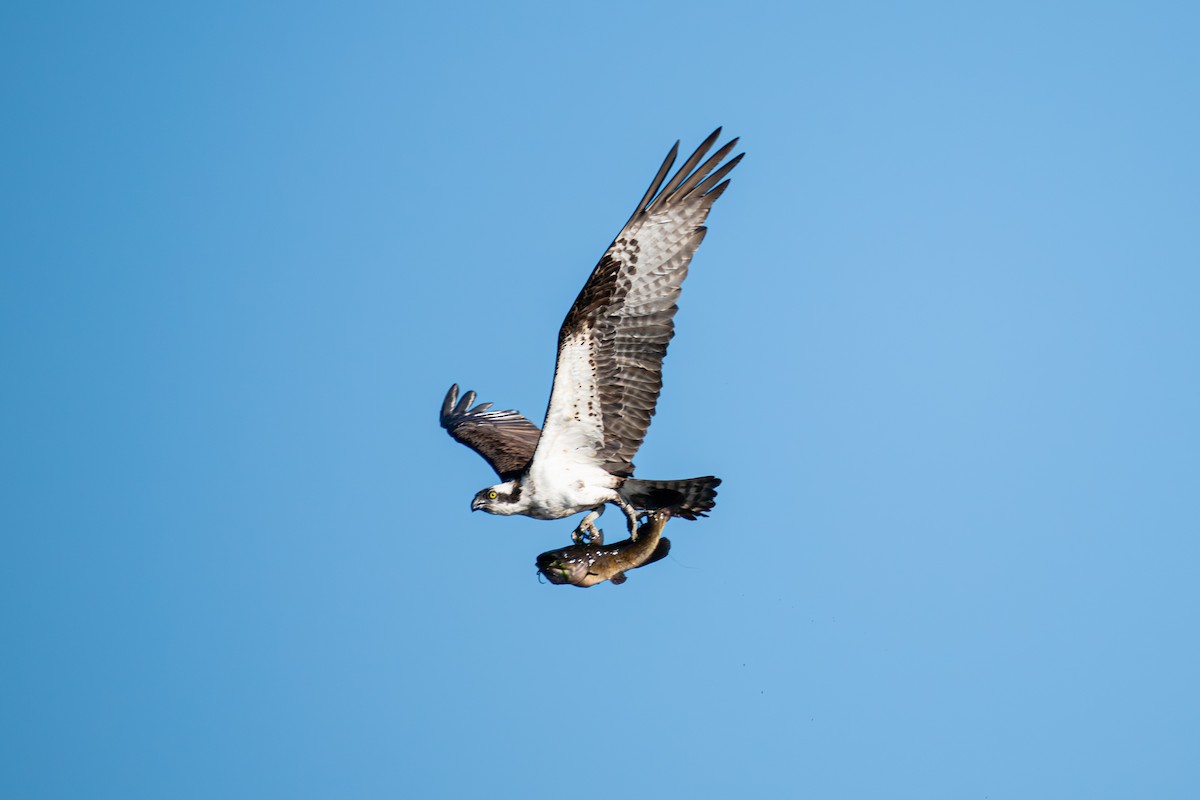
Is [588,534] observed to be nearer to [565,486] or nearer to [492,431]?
[565,486]

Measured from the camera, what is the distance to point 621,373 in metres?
9.76

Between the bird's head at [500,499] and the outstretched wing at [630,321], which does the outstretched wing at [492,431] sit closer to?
the bird's head at [500,499]

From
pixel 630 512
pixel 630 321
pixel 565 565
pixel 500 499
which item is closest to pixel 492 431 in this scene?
pixel 500 499

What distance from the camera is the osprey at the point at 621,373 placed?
31.6ft

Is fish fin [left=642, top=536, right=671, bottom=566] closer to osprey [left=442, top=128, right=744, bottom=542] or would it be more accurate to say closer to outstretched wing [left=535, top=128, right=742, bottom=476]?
osprey [left=442, top=128, right=744, bottom=542]

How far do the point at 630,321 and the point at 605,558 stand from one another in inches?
67.5

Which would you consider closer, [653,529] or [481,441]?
[653,529]

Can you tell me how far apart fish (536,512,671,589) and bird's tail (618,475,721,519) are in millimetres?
120

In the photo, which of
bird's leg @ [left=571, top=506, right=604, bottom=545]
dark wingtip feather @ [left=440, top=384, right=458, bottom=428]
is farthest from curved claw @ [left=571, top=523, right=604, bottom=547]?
dark wingtip feather @ [left=440, top=384, right=458, bottom=428]

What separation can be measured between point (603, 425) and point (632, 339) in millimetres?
665

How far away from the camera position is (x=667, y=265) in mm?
9789

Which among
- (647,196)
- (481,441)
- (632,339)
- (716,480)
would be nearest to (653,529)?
(716,480)

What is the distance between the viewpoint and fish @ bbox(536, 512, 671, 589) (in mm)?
9062

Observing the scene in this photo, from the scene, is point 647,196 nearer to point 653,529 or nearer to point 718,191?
point 718,191
